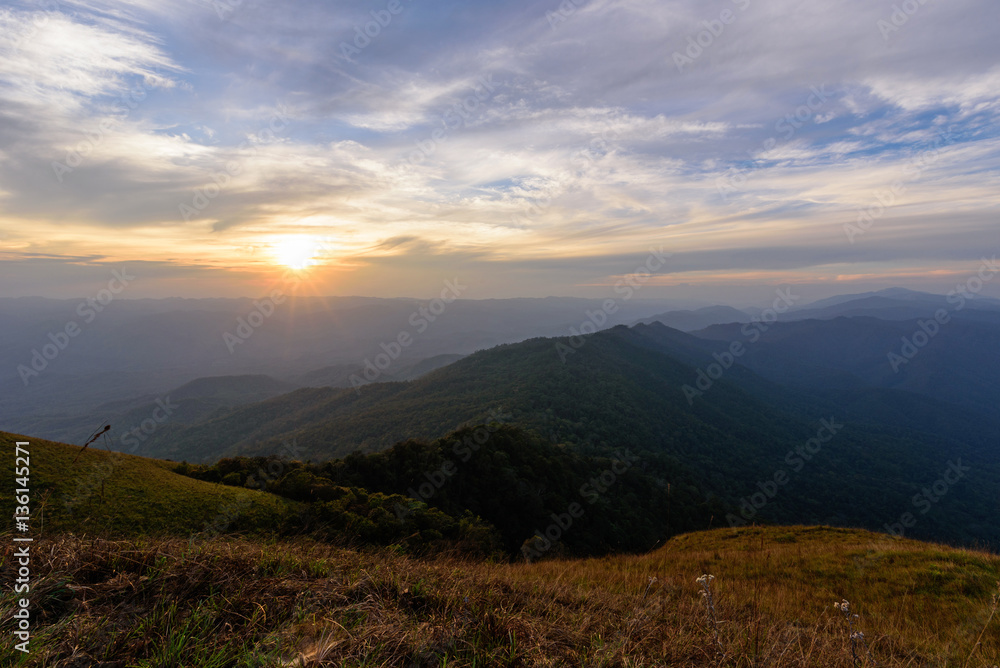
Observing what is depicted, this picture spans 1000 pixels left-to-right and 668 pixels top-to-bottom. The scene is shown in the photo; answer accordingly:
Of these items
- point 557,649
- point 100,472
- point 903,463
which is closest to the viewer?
point 557,649

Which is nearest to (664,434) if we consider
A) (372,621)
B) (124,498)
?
(124,498)

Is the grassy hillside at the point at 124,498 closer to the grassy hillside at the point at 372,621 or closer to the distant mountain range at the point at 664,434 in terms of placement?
the grassy hillside at the point at 372,621

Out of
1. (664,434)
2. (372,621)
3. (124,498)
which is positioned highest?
(372,621)

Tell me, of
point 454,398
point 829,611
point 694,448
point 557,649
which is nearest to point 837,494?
point 694,448

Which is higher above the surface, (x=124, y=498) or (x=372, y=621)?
(x=372, y=621)

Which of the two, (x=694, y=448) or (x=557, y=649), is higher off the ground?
(x=557, y=649)

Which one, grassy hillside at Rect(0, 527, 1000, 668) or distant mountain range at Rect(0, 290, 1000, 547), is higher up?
grassy hillside at Rect(0, 527, 1000, 668)

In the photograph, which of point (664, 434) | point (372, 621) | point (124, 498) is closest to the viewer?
point (372, 621)

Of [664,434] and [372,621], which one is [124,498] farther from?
[664,434]

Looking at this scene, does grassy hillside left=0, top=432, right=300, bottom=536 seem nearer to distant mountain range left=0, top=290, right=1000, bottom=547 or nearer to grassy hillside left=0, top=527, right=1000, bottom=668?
grassy hillside left=0, top=527, right=1000, bottom=668

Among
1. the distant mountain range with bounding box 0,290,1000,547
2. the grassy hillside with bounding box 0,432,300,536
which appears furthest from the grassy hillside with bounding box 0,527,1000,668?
the distant mountain range with bounding box 0,290,1000,547

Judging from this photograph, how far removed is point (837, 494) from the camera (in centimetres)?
9344

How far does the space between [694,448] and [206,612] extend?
112 meters

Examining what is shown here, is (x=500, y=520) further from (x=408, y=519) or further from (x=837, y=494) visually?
(x=837, y=494)
